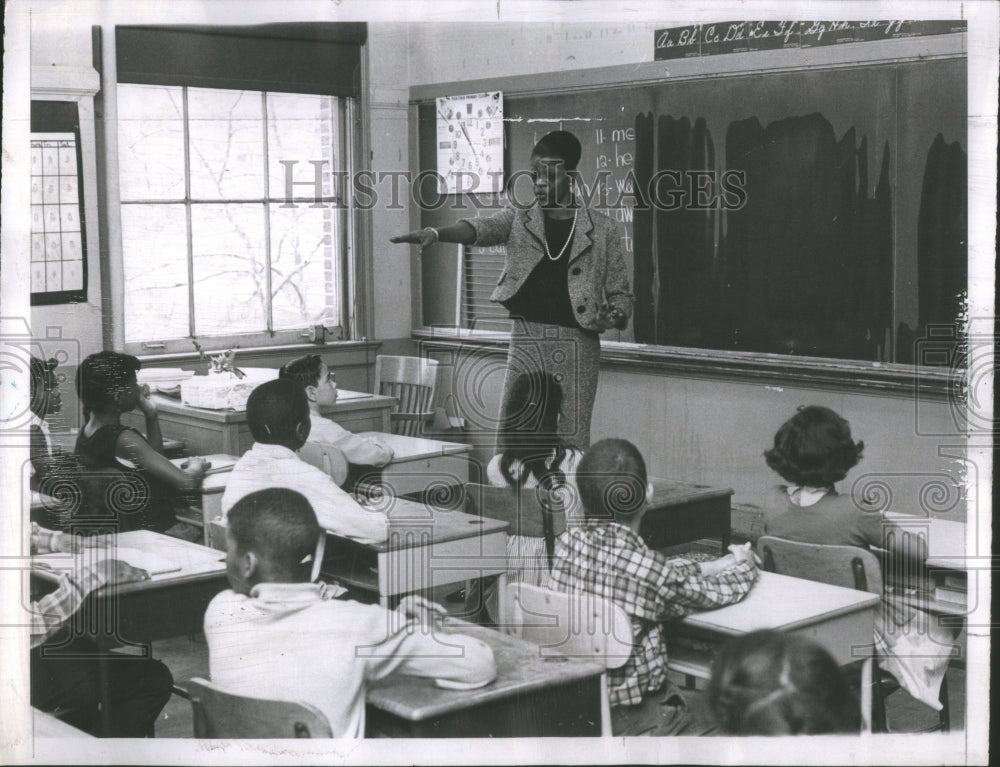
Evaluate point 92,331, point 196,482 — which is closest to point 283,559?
point 196,482

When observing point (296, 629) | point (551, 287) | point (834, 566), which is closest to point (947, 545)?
point (834, 566)

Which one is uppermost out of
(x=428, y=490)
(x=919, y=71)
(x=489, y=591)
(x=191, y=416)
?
(x=919, y=71)

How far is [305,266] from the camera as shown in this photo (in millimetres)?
3455

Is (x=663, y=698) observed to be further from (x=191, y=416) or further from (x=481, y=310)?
(x=191, y=416)

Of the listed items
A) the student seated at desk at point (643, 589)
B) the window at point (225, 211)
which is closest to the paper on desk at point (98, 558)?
the window at point (225, 211)

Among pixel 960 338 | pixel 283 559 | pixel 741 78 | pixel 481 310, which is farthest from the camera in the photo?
pixel 741 78

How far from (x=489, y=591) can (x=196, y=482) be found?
2.90ft

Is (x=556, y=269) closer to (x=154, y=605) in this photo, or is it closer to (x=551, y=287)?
(x=551, y=287)

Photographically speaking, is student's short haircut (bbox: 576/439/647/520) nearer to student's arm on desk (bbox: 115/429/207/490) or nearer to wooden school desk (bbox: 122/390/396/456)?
wooden school desk (bbox: 122/390/396/456)

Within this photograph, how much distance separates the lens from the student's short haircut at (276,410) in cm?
345

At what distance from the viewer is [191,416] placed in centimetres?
346

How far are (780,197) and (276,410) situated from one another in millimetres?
1681

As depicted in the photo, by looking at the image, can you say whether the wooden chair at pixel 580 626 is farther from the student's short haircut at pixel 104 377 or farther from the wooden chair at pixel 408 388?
the student's short haircut at pixel 104 377

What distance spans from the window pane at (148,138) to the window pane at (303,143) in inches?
9.9
